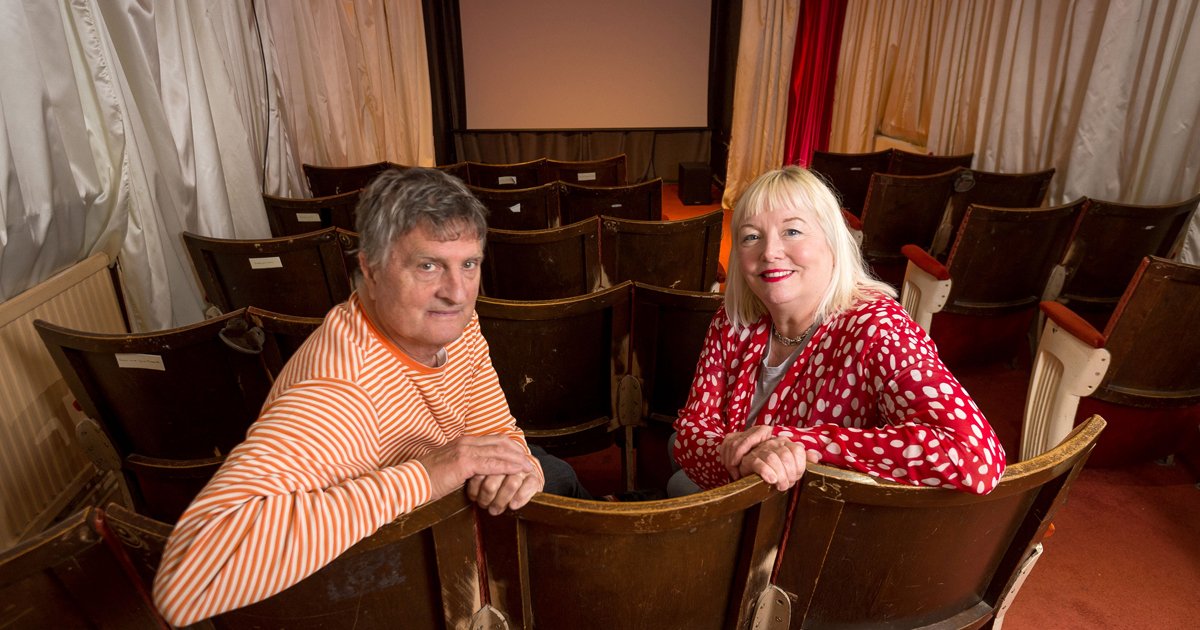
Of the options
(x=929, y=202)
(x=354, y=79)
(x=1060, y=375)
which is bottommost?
(x=1060, y=375)

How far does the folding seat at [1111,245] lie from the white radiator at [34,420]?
12.7 ft

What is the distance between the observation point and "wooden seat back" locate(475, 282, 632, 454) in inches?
61.2

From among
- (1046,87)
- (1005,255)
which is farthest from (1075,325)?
(1046,87)

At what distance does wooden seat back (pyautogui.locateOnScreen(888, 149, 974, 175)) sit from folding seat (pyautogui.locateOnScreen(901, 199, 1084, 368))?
1570mm

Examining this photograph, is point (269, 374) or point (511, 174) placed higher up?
point (511, 174)

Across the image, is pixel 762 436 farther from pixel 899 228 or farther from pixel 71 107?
pixel 899 228

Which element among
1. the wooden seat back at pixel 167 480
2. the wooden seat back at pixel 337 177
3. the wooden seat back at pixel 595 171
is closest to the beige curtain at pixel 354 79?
the wooden seat back at pixel 337 177

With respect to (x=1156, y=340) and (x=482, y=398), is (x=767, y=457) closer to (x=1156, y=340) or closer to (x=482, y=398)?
(x=482, y=398)

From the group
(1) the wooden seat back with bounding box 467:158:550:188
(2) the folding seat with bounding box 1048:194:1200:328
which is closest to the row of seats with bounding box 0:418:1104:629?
(2) the folding seat with bounding box 1048:194:1200:328

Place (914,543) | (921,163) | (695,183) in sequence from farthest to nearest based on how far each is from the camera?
1. (695,183)
2. (921,163)
3. (914,543)

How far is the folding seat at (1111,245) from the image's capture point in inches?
97.5

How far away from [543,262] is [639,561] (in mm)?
→ 1843

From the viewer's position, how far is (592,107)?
24.6 ft

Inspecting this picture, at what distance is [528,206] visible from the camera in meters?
3.26
